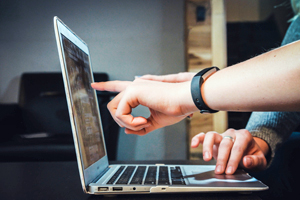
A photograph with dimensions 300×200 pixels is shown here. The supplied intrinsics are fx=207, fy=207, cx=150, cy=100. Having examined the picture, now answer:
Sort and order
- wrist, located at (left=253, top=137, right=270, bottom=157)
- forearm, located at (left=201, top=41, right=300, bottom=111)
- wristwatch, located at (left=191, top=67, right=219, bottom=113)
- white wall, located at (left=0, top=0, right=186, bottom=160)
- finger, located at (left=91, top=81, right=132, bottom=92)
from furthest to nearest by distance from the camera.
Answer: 1. white wall, located at (left=0, top=0, right=186, bottom=160)
2. wrist, located at (left=253, top=137, right=270, bottom=157)
3. finger, located at (left=91, top=81, right=132, bottom=92)
4. wristwatch, located at (left=191, top=67, right=219, bottom=113)
5. forearm, located at (left=201, top=41, right=300, bottom=111)

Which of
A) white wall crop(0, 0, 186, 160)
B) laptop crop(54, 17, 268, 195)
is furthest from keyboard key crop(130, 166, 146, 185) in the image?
white wall crop(0, 0, 186, 160)

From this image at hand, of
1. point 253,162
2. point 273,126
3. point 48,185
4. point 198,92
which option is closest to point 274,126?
point 273,126

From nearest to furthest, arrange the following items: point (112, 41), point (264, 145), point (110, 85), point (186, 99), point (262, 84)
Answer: point (262, 84)
point (186, 99)
point (110, 85)
point (264, 145)
point (112, 41)

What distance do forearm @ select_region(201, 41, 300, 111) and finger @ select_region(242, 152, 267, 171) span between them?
196 mm

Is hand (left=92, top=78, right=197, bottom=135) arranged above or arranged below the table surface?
above

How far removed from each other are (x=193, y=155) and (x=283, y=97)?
1091mm

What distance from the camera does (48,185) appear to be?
1.73ft

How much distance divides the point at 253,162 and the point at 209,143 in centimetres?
14

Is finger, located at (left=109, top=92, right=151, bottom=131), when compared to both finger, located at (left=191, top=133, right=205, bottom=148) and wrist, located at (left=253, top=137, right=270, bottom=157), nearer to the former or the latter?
finger, located at (left=191, top=133, right=205, bottom=148)

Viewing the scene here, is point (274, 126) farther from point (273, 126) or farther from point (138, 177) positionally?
point (138, 177)

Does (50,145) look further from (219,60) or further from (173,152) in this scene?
(219,60)

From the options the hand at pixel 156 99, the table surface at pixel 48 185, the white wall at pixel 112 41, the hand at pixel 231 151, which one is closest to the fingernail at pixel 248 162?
the hand at pixel 231 151

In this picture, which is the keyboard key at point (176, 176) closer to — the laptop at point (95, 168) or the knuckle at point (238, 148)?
the laptop at point (95, 168)

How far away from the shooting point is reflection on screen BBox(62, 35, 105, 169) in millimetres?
487
